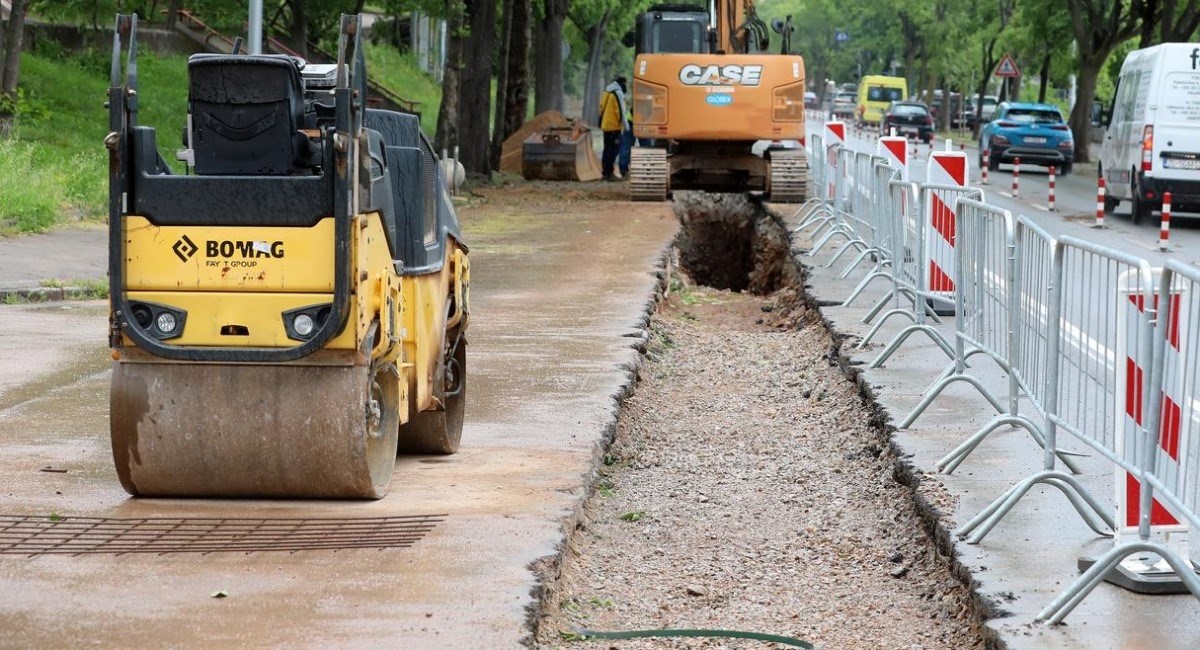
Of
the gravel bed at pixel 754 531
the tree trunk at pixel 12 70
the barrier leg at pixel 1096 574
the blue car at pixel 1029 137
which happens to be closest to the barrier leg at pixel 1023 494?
the gravel bed at pixel 754 531

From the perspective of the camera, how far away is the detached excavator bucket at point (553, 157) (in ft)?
105

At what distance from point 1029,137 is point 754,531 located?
109 feet

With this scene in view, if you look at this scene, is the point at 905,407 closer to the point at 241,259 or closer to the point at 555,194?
the point at 241,259

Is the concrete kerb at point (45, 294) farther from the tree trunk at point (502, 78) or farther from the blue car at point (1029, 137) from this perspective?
the blue car at point (1029, 137)

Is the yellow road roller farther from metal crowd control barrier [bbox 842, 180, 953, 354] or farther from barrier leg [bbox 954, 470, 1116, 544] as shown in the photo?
metal crowd control barrier [bbox 842, 180, 953, 354]

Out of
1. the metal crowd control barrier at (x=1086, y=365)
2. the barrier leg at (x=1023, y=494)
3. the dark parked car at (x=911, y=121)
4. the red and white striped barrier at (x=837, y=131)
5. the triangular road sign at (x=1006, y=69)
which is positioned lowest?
the barrier leg at (x=1023, y=494)

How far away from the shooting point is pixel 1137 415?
570 cm

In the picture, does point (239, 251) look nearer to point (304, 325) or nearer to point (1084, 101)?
point (304, 325)

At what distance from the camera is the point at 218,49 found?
46.7 metres

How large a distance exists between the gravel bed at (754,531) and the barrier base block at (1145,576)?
540 millimetres

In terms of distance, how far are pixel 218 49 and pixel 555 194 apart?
21314 mm

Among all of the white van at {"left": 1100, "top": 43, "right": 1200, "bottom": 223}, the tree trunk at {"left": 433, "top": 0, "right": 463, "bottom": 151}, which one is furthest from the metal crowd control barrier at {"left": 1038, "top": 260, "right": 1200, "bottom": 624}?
the tree trunk at {"left": 433, "top": 0, "right": 463, "bottom": 151}

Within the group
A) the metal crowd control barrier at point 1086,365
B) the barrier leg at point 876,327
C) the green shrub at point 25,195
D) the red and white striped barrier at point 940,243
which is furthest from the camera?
the green shrub at point 25,195

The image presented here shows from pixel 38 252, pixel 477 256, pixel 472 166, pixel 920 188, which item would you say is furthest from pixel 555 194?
pixel 920 188
